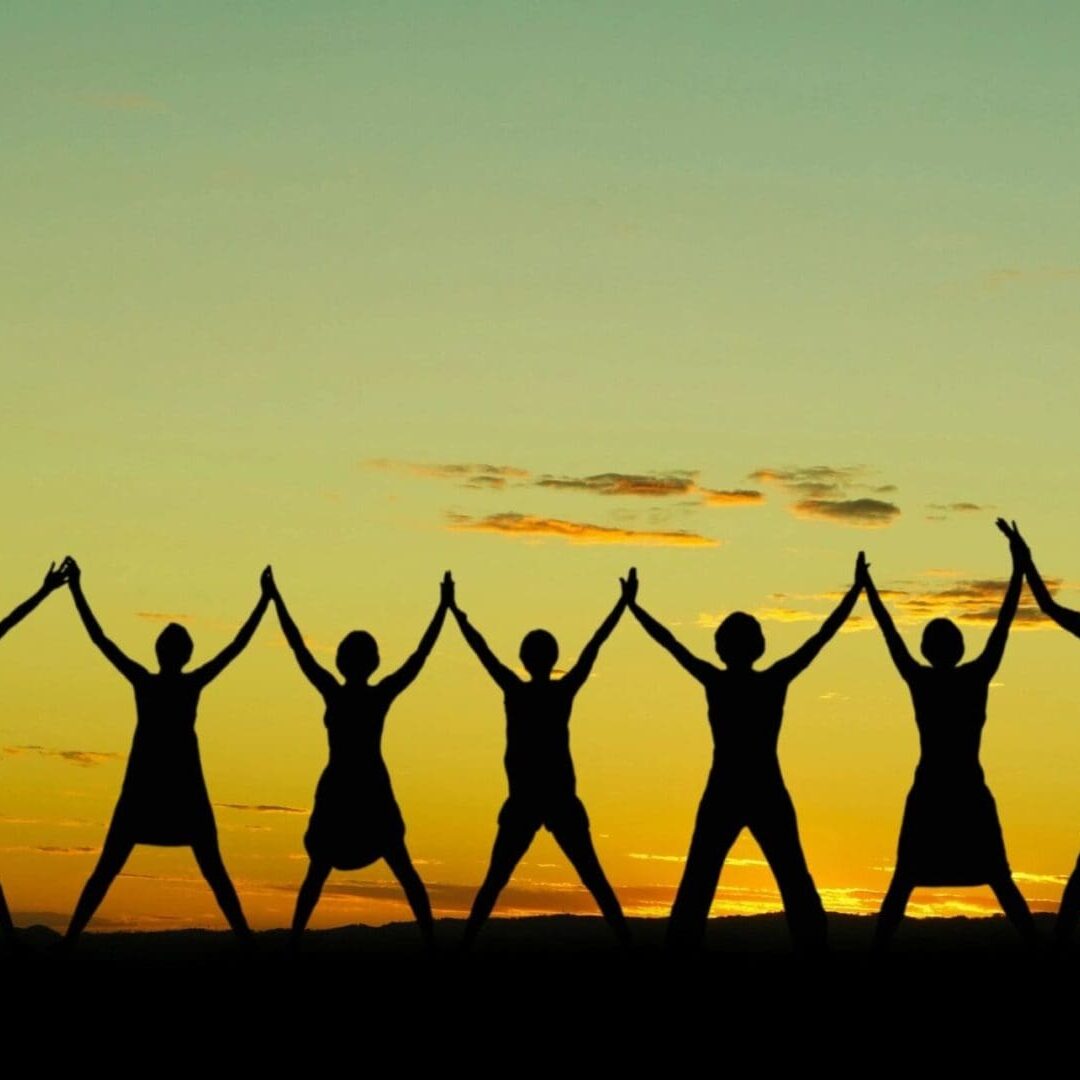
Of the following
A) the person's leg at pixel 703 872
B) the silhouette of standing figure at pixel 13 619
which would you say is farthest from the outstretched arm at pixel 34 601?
the person's leg at pixel 703 872

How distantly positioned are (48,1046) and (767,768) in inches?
259

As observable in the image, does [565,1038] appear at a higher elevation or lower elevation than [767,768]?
lower

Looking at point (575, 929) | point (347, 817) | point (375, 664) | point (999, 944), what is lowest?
point (575, 929)

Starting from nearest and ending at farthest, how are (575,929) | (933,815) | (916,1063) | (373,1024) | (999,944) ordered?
(916,1063) < (373,1024) < (933,815) < (999,944) < (575,929)

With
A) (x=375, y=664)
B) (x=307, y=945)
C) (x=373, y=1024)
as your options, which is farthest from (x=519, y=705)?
(x=373, y=1024)

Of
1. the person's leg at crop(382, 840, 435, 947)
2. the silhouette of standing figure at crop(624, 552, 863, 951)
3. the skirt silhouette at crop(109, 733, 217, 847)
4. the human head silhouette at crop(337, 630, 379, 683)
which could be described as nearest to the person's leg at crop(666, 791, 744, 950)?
the silhouette of standing figure at crop(624, 552, 863, 951)

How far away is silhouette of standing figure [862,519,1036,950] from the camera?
1794 cm

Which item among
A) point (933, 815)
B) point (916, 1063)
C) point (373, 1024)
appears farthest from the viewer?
point (933, 815)

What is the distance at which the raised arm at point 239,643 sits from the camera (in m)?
18.8

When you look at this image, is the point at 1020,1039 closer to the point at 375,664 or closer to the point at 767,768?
the point at 767,768

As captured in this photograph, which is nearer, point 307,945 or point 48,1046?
point 48,1046

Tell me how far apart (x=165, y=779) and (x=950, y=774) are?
21.9 ft

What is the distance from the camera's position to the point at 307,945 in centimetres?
1975

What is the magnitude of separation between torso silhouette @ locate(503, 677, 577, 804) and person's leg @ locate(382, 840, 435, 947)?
111 centimetres
